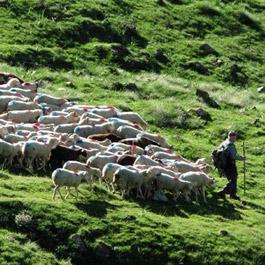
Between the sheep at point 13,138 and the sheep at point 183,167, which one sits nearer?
the sheep at point 13,138

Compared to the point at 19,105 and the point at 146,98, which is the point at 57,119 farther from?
the point at 146,98

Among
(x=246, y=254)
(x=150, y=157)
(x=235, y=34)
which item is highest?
(x=235, y=34)

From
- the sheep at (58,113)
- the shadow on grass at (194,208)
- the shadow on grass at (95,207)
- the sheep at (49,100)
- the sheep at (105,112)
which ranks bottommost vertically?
the shadow on grass at (194,208)

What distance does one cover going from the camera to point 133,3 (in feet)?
186

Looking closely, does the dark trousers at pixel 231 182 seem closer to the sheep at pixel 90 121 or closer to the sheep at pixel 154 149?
the sheep at pixel 154 149

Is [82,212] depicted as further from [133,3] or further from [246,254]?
[133,3]

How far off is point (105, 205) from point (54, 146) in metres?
3.92

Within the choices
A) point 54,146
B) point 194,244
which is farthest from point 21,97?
point 194,244

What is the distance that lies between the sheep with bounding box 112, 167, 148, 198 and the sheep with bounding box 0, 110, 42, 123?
711 cm

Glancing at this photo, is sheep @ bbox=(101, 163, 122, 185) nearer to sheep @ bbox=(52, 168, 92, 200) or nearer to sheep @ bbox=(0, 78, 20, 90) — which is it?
sheep @ bbox=(52, 168, 92, 200)

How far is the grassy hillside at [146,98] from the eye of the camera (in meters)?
23.6

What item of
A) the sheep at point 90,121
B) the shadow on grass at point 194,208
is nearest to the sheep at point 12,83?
the sheep at point 90,121

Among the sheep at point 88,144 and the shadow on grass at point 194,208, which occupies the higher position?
the sheep at point 88,144

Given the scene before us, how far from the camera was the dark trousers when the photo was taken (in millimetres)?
29938
